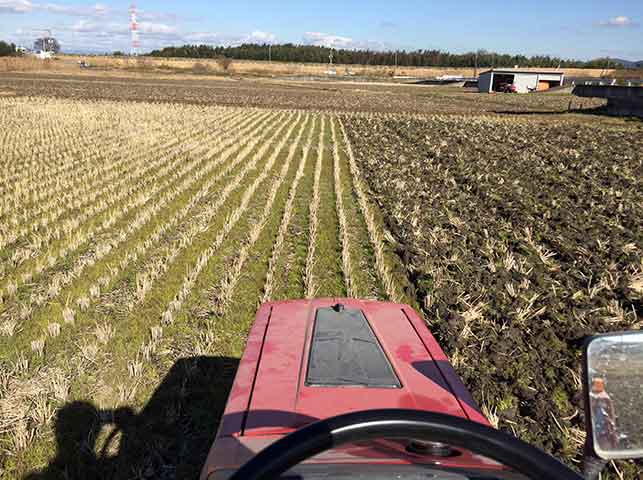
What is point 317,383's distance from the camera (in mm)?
2123

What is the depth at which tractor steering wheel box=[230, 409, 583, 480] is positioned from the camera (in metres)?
1.07

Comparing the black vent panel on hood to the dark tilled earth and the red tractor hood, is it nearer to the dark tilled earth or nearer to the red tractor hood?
the red tractor hood

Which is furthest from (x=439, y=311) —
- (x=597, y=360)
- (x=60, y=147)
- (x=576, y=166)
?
(x=60, y=147)

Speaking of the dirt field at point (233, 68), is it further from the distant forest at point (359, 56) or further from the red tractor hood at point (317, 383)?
the red tractor hood at point (317, 383)

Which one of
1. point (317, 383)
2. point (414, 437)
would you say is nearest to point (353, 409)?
point (317, 383)

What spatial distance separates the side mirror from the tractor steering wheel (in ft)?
1.80

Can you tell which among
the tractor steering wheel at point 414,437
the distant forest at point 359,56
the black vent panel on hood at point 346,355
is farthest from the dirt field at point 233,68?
the tractor steering wheel at point 414,437

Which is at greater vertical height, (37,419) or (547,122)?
(547,122)

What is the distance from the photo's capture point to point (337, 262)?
730 cm

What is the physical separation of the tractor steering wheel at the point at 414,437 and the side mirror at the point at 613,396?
1.80ft

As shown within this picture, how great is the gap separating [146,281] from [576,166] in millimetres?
13455

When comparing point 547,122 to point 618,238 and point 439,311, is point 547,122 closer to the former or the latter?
point 618,238

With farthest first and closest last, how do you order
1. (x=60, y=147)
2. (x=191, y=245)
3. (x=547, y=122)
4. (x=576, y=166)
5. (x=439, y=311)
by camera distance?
(x=547, y=122) → (x=60, y=147) → (x=576, y=166) → (x=191, y=245) → (x=439, y=311)

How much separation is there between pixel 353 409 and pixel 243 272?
5.06m
